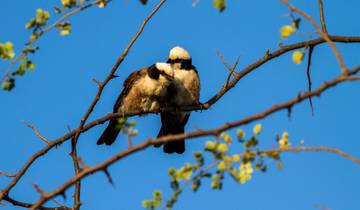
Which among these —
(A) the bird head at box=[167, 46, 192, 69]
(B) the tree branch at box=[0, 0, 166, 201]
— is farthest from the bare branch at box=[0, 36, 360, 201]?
(A) the bird head at box=[167, 46, 192, 69]

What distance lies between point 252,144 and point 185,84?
5.01 metres

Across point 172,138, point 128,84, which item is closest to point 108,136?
point 128,84

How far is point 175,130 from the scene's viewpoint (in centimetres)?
793

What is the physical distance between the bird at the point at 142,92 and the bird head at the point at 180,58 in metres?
0.13

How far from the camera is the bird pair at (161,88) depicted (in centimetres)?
715

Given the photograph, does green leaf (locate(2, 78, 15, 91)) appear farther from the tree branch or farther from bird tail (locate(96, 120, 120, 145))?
bird tail (locate(96, 120, 120, 145))

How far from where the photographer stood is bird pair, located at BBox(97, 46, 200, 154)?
7.15 metres

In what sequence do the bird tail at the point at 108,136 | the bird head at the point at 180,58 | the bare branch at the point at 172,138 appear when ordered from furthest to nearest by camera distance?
the bird tail at the point at 108,136, the bird head at the point at 180,58, the bare branch at the point at 172,138

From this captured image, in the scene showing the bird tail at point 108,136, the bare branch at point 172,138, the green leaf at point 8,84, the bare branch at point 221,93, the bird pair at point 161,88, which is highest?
the bird pair at point 161,88

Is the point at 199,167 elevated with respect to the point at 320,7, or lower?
lower

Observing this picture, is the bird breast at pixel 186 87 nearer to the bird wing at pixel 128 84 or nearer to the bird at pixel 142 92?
the bird at pixel 142 92

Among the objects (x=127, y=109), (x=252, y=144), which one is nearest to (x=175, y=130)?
(x=127, y=109)

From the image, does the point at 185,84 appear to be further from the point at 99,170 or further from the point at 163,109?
the point at 99,170

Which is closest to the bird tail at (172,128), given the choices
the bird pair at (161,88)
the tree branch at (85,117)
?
the bird pair at (161,88)
